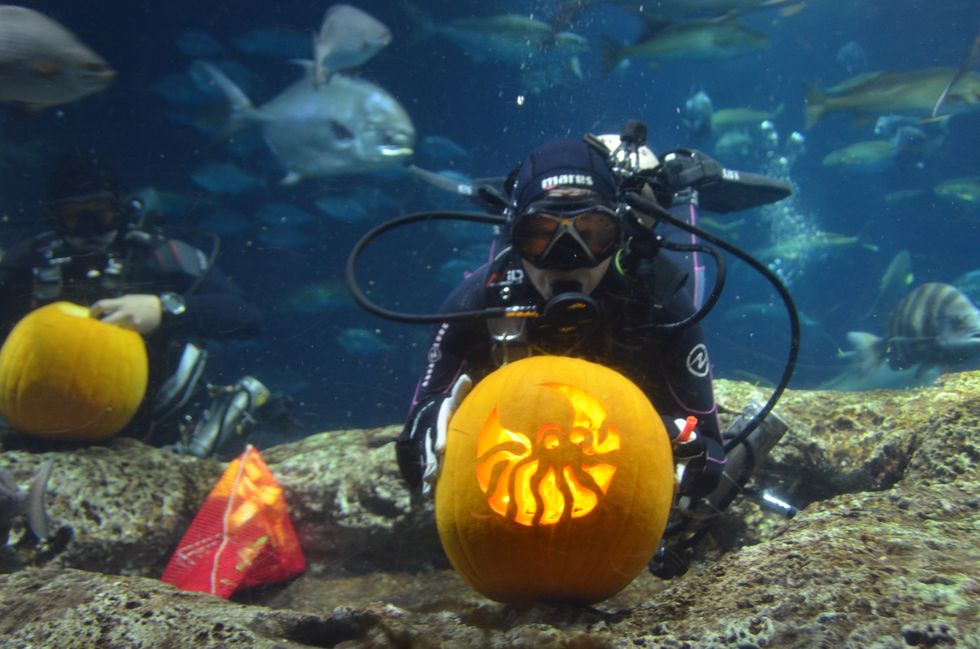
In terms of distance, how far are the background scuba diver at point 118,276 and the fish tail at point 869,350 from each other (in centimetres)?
1126

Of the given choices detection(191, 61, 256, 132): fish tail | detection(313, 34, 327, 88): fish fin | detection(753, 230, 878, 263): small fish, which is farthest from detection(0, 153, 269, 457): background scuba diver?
detection(753, 230, 878, 263): small fish

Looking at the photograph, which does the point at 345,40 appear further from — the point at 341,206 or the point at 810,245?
the point at 810,245

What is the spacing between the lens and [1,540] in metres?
2.85

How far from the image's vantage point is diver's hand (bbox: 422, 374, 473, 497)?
197cm

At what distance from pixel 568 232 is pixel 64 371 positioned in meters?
2.97

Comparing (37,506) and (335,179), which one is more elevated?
(335,179)

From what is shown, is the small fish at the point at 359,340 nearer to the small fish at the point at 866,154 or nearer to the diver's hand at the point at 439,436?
the diver's hand at the point at 439,436

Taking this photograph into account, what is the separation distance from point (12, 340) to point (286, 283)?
10972 millimetres

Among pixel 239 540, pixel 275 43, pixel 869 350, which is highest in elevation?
pixel 275 43

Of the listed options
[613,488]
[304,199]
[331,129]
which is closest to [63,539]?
[613,488]

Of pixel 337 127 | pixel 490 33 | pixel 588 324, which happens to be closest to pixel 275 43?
pixel 337 127

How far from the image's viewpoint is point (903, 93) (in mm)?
14406

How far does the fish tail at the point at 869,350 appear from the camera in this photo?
1066 cm

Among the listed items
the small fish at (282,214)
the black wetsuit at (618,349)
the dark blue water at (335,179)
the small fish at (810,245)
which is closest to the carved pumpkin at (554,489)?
the black wetsuit at (618,349)
